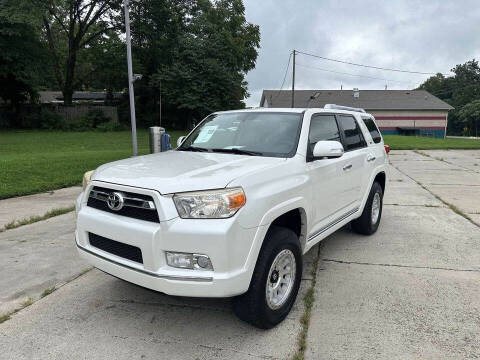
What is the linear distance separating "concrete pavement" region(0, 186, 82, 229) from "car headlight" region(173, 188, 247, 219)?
4.54 m

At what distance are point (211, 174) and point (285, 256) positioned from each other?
941 millimetres

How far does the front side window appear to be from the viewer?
156 inches

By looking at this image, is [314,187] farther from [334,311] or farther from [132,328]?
[132,328]

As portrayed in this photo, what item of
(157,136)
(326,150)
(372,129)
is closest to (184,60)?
(157,136)

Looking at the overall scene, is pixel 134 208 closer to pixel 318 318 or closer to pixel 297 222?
pixel 297 222

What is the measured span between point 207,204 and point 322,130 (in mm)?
2039

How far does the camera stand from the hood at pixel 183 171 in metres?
2.78

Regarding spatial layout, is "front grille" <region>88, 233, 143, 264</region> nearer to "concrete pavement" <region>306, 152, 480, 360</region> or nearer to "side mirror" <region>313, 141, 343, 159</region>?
"concrete pavement" <region>306, 152, 480, 360</region>

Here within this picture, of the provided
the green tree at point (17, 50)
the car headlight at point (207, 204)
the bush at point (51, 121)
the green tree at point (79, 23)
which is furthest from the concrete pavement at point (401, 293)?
the green tree at point (79, 23)

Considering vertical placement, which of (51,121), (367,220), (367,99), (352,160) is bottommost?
(367,220)

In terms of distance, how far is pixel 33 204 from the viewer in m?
7.36

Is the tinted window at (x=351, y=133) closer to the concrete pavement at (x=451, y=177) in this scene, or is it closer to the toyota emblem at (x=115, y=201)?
the concrete pavement at (x=451, y=177)

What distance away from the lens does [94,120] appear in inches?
1237

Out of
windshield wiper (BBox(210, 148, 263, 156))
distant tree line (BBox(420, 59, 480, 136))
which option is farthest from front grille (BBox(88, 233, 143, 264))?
distant tree line (BBox(420, 59, 480, 136))
